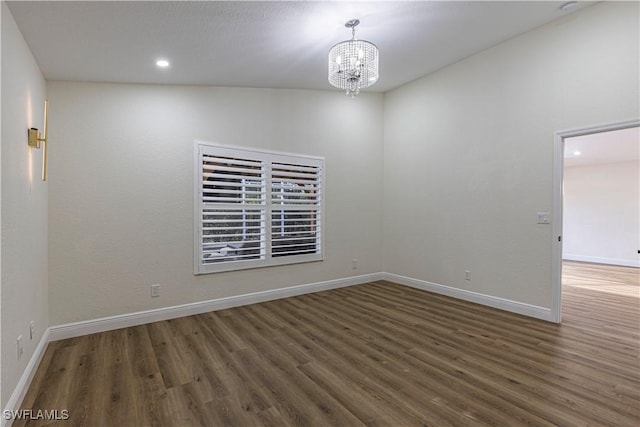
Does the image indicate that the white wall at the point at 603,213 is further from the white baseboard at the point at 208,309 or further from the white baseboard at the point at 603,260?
the white baseboard at the point at 208,309

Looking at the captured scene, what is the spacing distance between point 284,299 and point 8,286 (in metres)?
3.03

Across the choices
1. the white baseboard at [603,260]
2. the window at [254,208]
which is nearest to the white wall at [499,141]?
the window at [254,208]

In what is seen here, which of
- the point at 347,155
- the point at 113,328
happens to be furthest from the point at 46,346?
the point at 347,155

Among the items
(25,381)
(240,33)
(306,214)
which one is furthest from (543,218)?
(25,381)

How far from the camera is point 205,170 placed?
13.1ft

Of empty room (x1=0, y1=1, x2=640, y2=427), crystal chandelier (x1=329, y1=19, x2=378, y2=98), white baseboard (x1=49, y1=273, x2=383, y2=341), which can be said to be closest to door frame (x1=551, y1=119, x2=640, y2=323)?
empty room (x1=0, y1=1, x2=640, y2=427)

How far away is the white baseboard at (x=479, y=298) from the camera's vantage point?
3.68 meters

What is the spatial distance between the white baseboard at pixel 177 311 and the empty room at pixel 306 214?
0.02 metres

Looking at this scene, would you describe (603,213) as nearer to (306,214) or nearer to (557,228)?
(557,228)

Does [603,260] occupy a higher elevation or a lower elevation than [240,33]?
lower

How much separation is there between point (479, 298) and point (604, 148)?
5.04 meters

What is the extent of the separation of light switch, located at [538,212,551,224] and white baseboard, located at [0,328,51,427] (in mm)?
4870

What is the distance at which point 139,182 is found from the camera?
3582mm

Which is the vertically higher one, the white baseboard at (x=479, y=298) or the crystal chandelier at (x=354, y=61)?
the crystal chandelier at (x=354, y=61)
